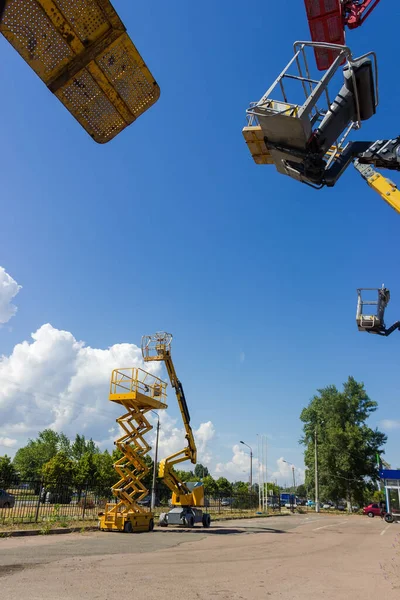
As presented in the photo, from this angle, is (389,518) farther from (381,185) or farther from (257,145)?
(257,145)

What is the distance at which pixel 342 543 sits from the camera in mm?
16938

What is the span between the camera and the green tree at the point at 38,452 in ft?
249

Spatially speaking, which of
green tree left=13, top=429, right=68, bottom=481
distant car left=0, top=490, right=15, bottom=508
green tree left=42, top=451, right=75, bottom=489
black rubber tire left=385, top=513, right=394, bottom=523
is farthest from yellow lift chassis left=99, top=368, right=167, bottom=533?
green tree left=13, top=429, right=68, bottom=481

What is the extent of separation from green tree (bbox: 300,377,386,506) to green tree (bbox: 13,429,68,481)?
4409 cm

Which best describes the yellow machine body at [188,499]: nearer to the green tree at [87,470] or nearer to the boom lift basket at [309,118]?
the boom lift basket at [309,118]

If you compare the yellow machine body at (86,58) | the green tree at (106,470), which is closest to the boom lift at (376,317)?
the yellow machine body at (86,58)

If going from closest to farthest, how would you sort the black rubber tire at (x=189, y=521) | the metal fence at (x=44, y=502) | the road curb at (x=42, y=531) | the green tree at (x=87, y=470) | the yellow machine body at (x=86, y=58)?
the yellow machine body at (x=86, y=58), the road curb at (x=42, y=531), the metal fence at (x=44, y=502), the black rubber tire at (x=189, y=521), the green tree at (x=87, y=470)

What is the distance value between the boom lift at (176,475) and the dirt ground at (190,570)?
283 inches

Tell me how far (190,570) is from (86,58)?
33.1 ft

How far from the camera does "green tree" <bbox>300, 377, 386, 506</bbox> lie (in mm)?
57938

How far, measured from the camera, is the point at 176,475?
73.5ft

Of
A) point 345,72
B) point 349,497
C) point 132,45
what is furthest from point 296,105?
point 349,497

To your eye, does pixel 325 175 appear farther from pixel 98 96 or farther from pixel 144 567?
pixel 144 567

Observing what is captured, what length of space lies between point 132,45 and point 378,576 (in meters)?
11.2
